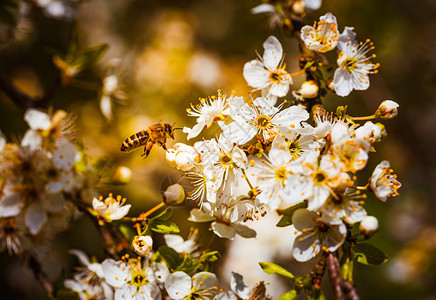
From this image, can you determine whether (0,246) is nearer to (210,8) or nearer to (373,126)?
(373,126)

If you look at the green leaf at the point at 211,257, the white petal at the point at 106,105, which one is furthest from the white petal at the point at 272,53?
the white petal at the point at 106,105

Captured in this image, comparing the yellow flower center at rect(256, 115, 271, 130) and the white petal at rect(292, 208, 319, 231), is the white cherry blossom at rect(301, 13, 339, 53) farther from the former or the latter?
the white petal at rect(292, 208, 319, 231)

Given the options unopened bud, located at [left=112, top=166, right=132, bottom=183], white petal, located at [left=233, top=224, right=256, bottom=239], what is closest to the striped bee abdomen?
unopened bud, located at [left=112, top=166, right=132, bottom=183]

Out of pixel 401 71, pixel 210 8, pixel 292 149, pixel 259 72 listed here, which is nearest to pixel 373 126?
pixel 292 149

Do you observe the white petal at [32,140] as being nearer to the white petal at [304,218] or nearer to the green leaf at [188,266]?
the green leaf at [188,266]

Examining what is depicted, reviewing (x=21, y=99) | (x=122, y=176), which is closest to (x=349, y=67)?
(x=122, y=176)

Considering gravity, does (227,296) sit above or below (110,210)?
below

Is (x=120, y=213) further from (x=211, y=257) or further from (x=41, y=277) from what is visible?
(x=41, y=277)
